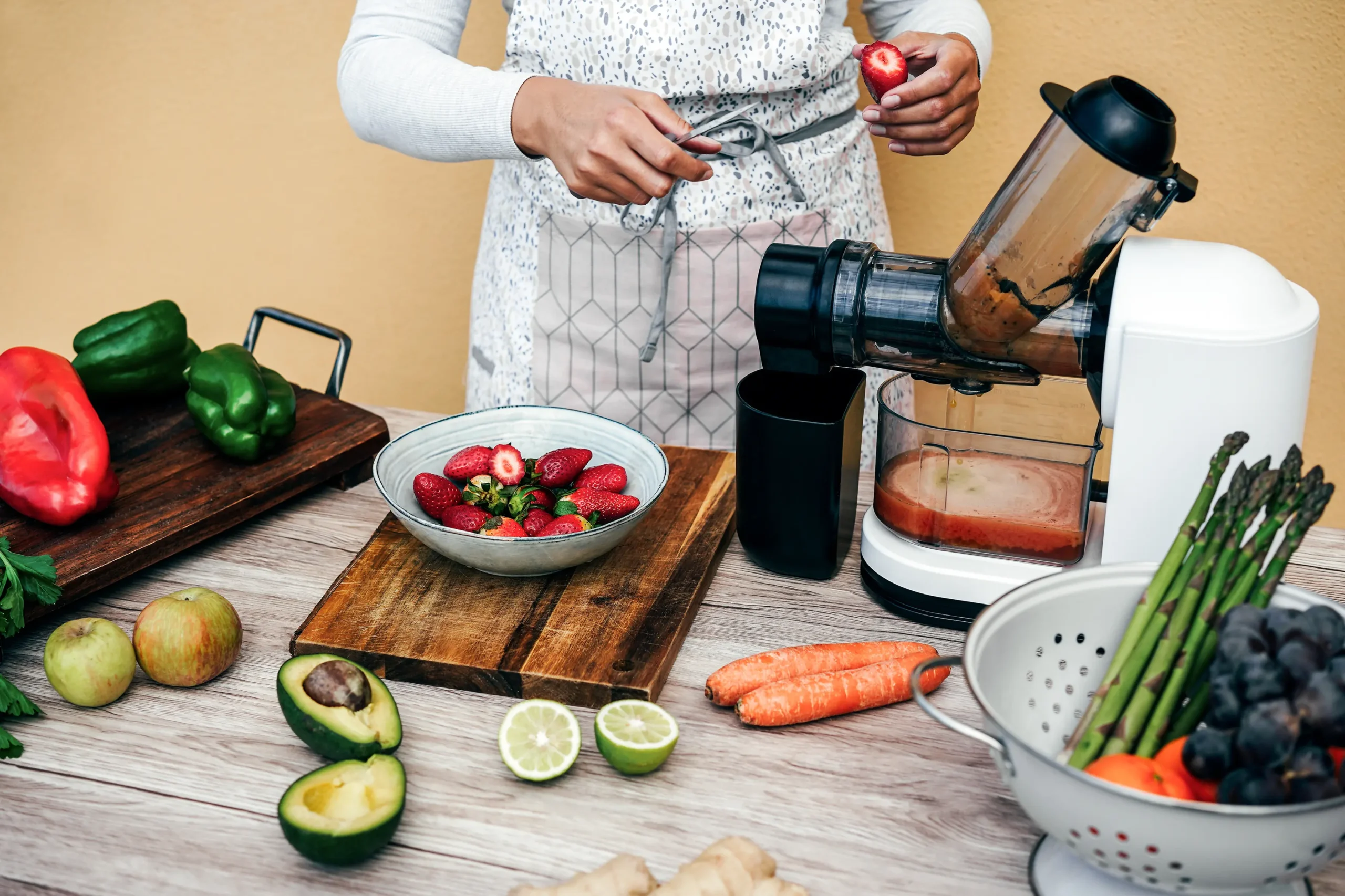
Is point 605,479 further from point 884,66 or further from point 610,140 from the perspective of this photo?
point 884,66

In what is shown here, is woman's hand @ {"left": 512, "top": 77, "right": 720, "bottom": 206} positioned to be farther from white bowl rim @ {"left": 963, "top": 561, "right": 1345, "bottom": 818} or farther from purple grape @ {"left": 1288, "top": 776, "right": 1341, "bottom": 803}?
purple grape @ {"left": 1288, "top": 776, "right": 1341, "bottom": 803}

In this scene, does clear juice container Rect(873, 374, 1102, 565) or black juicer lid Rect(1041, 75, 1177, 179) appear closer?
→ black juicer lid Rect(1041, 75, 1177, 179)

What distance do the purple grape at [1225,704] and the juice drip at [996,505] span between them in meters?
0.38

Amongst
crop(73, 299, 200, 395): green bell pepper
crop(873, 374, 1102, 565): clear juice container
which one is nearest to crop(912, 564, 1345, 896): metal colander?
crop(873, 374, 1102, 565): clear juice container

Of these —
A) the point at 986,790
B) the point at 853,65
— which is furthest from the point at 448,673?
the point at 853,65

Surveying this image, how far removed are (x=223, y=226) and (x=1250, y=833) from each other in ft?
8.35

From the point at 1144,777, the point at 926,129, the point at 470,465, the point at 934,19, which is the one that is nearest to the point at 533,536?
the point at 470,465

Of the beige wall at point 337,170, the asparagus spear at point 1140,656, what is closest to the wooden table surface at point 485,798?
the asparagus spear at point 1140,656

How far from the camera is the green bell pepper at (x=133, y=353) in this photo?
4.62ft

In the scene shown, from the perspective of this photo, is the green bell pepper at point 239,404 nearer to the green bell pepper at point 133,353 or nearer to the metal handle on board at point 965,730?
the green bell pepper at point 133,353

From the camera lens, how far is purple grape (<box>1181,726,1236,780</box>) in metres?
0.66

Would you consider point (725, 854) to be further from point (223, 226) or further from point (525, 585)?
point (223, 226)

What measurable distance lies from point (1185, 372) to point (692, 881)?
0.58 metres

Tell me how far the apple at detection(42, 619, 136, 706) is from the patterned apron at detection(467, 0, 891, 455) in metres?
0.72
